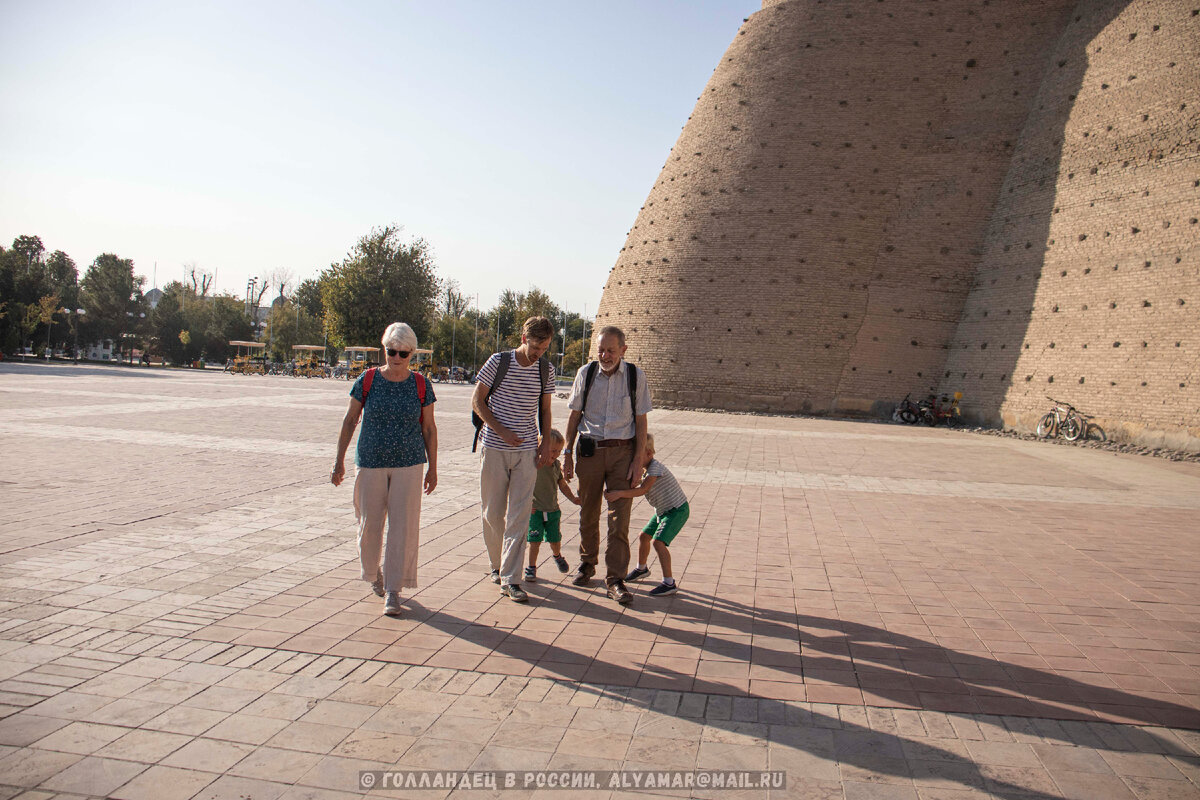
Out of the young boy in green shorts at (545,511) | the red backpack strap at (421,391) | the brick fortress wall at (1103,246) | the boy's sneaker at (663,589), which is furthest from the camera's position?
the brick fortress wall at (1103,246)

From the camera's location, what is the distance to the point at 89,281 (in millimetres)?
63344

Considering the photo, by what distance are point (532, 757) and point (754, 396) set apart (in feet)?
84.5

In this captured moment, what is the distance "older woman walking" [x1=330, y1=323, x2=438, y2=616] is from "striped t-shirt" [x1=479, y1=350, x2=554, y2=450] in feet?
1.49

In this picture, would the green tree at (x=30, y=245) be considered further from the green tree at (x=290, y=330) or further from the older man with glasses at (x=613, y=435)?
the older man with glasses at (x=613, y=435)

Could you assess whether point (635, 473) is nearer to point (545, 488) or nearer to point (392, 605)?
point (545, 488)

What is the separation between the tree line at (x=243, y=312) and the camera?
159 ft

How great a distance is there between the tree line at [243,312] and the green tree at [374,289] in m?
0.06

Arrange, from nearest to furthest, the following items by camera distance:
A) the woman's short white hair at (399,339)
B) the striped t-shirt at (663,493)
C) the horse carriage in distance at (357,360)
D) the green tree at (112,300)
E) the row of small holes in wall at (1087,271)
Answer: the woman's short white hair at (399,339) < the striped t-shirt at (663,493) < the row of small holes in wall at (1087,271) < the horse carriage in distance at (357,360) < the green tree at (112,300)

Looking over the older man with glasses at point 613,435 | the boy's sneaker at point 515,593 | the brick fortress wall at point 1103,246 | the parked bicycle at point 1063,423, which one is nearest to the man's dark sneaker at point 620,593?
the older man with glasses at point 613,435

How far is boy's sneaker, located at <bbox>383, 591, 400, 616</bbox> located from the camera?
465 centimetres

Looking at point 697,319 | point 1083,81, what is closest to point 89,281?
point 697,319

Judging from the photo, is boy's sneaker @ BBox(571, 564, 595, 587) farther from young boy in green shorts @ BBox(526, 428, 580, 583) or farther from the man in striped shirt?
the man in striped shirt

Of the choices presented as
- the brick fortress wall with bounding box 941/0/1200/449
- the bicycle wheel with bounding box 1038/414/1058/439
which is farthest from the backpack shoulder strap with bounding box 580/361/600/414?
the bicycle wheel with bounding box 1038/414/1058/439

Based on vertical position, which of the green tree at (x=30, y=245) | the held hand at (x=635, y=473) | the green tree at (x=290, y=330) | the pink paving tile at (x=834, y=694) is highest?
the green tree at (x=30, y=245)
